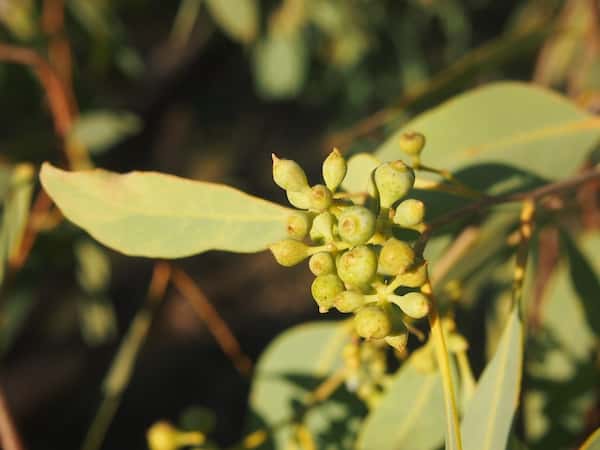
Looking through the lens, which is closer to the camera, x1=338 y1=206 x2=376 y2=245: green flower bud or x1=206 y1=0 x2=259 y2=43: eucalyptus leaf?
x1=338 y1=206 x2=376 y2=245: green flower bud

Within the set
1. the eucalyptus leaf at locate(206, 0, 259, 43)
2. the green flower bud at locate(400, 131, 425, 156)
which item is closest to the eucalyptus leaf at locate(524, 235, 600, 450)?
the green flower bud at locate(400, 131, 425, 156)

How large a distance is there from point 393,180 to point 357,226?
0.22 feet

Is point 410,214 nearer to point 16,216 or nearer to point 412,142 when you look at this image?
point 412,142

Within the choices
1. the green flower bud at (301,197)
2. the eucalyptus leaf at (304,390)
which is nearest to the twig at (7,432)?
the eucalyptus leaf at (304,390)

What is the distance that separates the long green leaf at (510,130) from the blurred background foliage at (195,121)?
16 centimetres

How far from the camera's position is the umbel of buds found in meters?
0.60

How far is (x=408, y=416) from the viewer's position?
Result: 96 centimetres

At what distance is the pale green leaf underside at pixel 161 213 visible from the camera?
0.80m

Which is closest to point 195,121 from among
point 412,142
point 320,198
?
point 412,142

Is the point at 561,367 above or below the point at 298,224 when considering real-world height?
below

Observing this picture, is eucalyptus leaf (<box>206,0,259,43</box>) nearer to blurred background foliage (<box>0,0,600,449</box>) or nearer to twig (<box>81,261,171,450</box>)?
blurred background foliage (<box>0,0,600,449</box>)

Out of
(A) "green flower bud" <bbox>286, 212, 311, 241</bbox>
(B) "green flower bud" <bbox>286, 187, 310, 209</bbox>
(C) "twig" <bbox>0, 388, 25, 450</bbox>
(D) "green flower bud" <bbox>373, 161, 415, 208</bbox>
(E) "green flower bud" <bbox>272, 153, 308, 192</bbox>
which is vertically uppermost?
(C) "twig" <bbox>0, 388, 25, 450</bbox>

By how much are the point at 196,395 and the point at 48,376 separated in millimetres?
693

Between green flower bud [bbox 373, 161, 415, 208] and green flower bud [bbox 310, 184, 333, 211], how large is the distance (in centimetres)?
5
